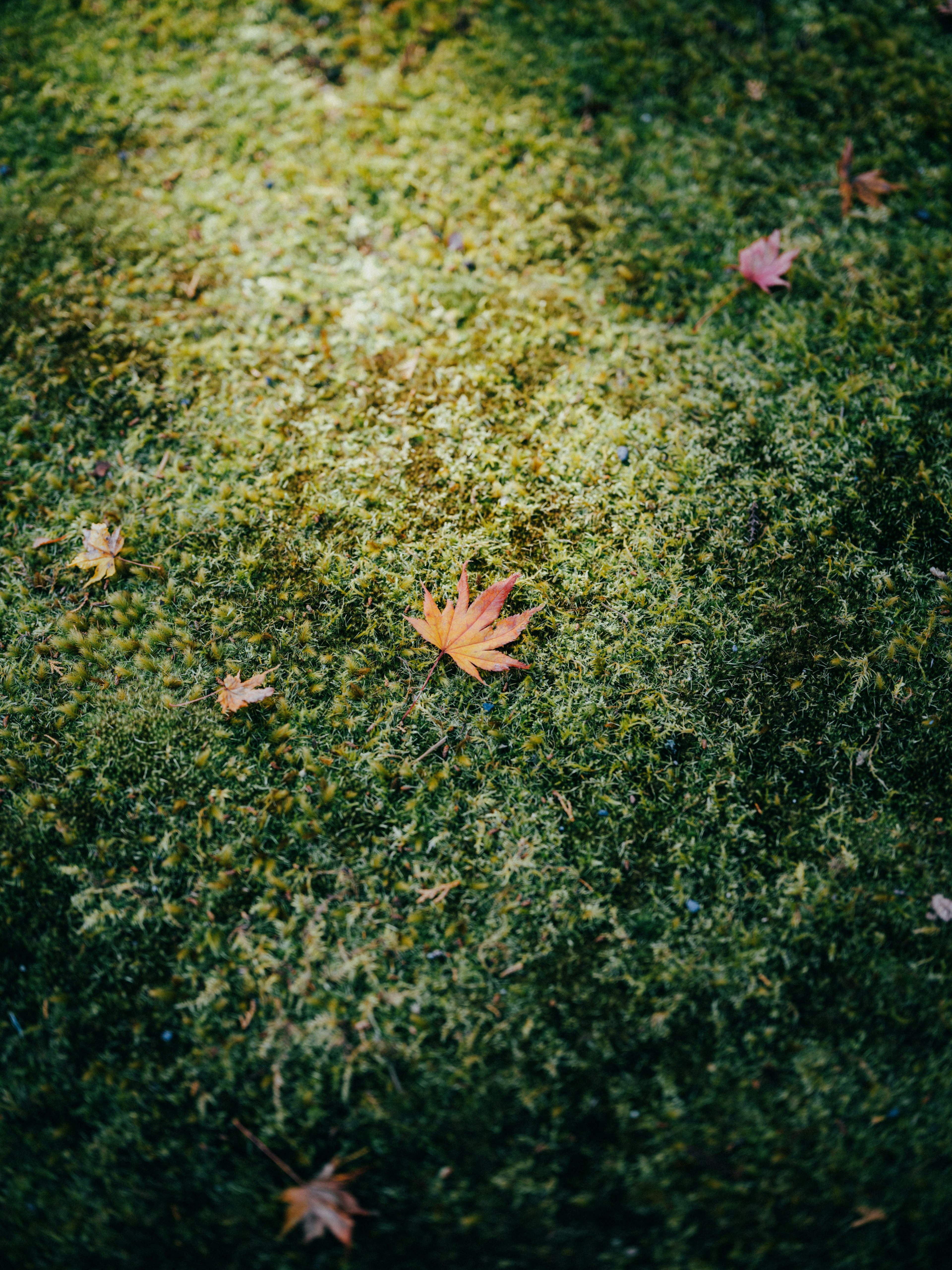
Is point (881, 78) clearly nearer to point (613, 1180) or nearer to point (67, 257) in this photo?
point (67, 257)

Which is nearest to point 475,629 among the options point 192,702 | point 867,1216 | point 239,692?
point 239,692

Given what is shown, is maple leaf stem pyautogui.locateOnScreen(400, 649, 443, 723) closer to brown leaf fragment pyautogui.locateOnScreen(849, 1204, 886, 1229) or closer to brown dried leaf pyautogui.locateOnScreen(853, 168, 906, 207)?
brown leaf fragment pyautogui.locateOnScreen(849, 1204, 886, 1229)

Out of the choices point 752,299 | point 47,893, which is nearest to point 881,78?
point 752,299

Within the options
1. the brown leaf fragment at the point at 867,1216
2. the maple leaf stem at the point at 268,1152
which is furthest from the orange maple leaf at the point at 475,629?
the brown leaf fragment at the point at 867,1216

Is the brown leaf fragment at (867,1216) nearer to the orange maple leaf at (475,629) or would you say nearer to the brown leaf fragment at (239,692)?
the orange maple leaf at (475,629)

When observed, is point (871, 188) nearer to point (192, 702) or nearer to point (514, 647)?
point (514, 647)

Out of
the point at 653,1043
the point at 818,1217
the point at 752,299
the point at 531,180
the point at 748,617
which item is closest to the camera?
the point at 818,1217

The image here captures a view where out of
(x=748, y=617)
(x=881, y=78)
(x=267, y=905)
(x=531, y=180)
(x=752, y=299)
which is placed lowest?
(x=267, y=905)
